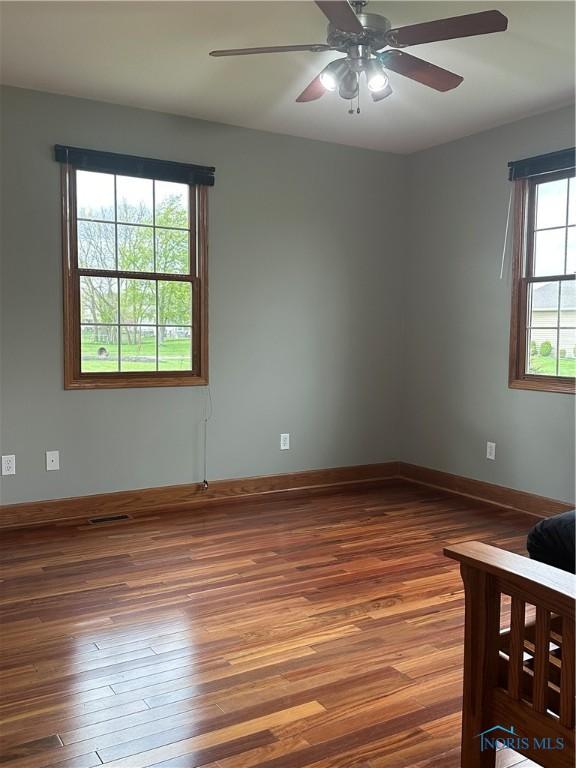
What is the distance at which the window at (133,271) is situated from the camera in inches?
170

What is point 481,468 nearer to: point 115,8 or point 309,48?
point 309,48

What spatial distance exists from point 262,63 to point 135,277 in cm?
163

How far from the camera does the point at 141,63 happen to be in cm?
365

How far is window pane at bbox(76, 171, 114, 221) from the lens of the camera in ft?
14.1

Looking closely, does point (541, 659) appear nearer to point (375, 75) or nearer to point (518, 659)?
point (518, 659)

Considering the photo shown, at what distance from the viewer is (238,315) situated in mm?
4910

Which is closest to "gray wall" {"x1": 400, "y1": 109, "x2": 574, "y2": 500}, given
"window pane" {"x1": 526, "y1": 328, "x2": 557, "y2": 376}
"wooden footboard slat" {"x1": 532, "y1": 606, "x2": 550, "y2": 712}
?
"window pane" {"x1": 526, "y1": 328, "x2": 557, "y2": 376}

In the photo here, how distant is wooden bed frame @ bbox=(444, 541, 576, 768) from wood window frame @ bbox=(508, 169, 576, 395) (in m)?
3.07

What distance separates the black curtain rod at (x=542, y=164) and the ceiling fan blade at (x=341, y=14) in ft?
7.14

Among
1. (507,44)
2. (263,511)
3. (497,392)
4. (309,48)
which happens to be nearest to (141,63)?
(309,48)

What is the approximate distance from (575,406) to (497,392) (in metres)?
0.66

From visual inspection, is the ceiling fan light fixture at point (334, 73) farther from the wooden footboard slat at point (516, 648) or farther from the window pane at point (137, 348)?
the wooden footboard slat at point (516, 648)

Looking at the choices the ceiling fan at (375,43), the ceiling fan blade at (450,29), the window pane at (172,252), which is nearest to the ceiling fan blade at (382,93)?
the ceiling fan at (375,43)

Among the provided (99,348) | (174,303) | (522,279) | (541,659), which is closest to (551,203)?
(522,279)
